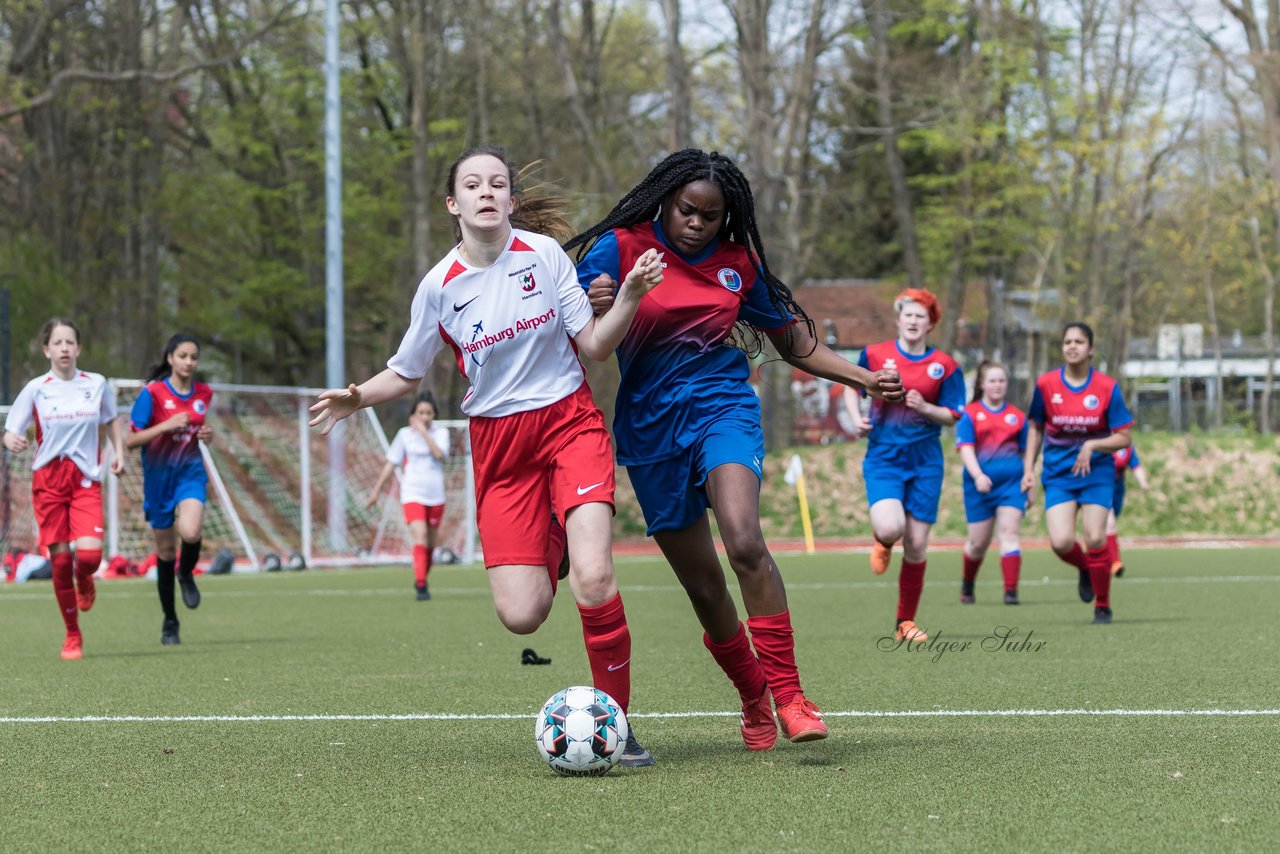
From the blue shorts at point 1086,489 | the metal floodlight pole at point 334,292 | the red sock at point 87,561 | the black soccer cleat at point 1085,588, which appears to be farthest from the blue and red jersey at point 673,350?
the metal floodlight pole at point 334,292

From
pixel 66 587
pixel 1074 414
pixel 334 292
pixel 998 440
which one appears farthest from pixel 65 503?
pixel 334 292

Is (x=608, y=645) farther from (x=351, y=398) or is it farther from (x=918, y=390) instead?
(x=918, y=390)

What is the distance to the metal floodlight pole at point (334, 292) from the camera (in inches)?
863

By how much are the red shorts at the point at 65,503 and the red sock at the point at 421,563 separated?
16.8 ft

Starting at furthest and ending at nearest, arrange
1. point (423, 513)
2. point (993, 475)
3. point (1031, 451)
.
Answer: point (423, 513), point (993, 475), point (1031, 451)

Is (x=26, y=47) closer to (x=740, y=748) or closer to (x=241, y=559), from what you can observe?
(x=241, y=559)

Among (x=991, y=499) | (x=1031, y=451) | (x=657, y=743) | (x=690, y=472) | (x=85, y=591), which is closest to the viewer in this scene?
(x=690, y=472)

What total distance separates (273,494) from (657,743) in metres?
16.1

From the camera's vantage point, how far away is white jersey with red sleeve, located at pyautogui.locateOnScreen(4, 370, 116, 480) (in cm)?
991

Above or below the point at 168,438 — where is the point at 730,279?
above

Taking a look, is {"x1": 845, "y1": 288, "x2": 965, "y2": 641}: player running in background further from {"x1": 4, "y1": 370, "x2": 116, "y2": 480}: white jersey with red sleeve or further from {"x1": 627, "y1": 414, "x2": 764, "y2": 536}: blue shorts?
{"x1": 4, "y1": 370, "x2": 116, "y2": 480}: white jersey with red sleeve

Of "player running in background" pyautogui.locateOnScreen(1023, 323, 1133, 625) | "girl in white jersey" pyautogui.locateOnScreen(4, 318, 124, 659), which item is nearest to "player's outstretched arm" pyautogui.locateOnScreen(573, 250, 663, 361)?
"girl in white jersey" pyautogui.locateOnScreen(4, 318, 124, 659)

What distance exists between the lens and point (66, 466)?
32.7 feet

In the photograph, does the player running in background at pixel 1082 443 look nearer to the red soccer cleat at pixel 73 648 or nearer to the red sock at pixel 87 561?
the red sock at pixel 87 561
